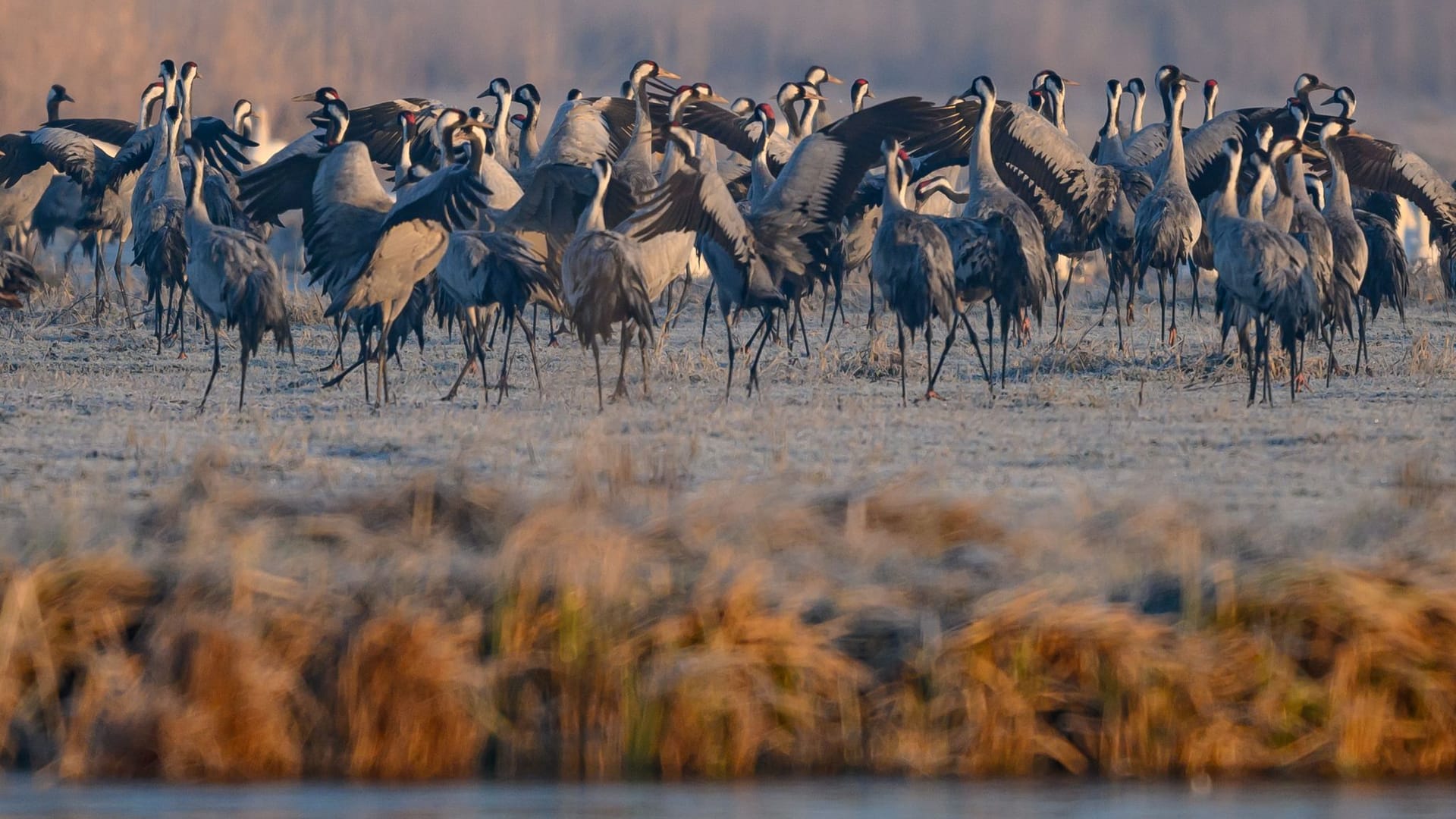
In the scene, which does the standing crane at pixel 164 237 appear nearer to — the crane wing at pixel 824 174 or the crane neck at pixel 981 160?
the crane wing at pixel 824 174

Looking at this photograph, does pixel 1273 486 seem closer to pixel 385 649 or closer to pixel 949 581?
pixel 949 581

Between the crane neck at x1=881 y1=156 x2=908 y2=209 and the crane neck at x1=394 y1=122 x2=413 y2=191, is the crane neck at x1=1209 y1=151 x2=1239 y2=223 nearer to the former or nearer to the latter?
the crane neck at x1=881 y1=156 x2=908 y2=209

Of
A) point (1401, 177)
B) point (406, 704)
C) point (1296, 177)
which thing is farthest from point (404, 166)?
point (406, 704)

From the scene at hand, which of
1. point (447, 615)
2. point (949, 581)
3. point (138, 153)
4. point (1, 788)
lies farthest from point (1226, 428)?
point (138, 153)

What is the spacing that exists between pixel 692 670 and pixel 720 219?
20.6 feet

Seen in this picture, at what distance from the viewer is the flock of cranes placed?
1067 centimetres

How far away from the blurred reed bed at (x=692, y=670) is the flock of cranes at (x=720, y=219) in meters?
4.98

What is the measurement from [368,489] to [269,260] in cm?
445

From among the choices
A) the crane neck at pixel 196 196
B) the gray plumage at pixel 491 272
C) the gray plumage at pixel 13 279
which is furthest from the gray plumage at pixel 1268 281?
the gray plumage at pixel 13 279

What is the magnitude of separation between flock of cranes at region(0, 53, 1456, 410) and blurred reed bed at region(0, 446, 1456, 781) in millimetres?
4980

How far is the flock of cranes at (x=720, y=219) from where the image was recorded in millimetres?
10672

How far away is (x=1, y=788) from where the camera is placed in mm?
5059

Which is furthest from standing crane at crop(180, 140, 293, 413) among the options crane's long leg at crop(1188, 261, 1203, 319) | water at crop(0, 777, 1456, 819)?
crane's long leg at crop(1188, 261, 1203, 319)

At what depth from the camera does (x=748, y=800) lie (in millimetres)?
5008
